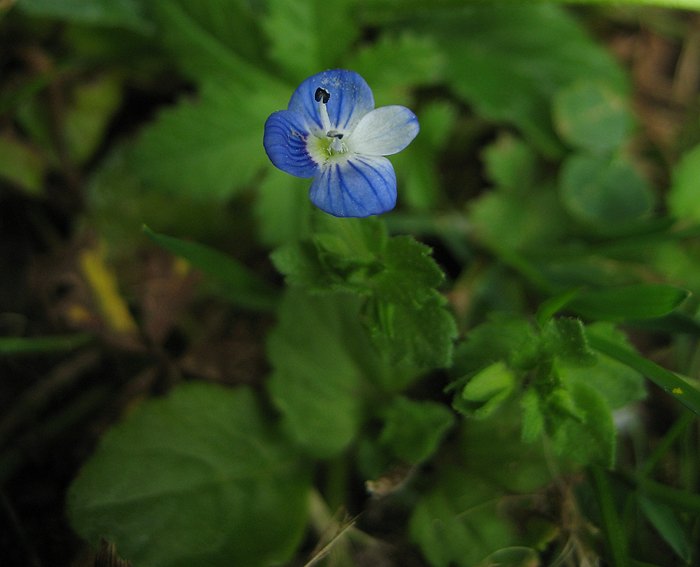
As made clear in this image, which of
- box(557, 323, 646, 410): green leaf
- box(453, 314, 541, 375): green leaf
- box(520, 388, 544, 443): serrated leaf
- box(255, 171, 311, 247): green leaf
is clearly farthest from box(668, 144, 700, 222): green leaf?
box(255, 171, 311, 247): green leaf

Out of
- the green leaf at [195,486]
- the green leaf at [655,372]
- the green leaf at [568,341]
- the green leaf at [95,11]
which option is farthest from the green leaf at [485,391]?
the green leaf at [95,11]

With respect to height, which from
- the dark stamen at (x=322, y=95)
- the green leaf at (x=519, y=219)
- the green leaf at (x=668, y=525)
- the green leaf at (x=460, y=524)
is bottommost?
the green leaf at (x=460, y=524)

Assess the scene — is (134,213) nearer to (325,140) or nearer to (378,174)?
(325,140)

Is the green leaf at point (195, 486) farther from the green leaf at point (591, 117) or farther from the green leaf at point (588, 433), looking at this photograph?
the green leaf at point (591, 117)

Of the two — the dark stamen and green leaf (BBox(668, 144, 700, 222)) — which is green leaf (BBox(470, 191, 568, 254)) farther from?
the dark stamen

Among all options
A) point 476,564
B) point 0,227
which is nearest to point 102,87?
point 0,227

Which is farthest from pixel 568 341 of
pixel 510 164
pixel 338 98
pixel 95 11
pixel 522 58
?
pixel 95 11
